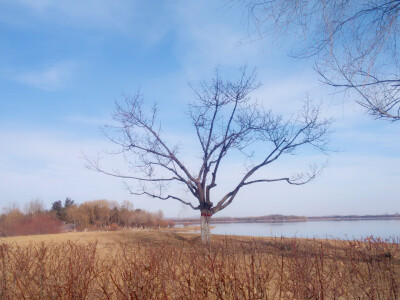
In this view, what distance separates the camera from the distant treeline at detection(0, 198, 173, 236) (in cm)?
2642

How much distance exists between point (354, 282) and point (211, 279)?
5.16 ft

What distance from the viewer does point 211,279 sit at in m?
3.48

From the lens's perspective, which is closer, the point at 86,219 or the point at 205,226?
the point at 205,226

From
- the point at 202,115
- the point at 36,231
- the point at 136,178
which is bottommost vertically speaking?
the point at 36,231

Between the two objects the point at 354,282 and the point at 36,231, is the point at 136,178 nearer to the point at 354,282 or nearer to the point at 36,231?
the point at 354,282

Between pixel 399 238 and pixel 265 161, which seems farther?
pixel 265 161

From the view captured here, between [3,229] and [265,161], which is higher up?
[265,161]

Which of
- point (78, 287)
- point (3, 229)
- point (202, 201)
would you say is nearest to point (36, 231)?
point (3, 229)

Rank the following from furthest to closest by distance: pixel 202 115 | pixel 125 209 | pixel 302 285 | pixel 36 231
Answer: pixel 125 209, pixel 36 231, pixel 202 115, pixel 302 285

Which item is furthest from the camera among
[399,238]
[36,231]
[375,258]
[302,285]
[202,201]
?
[36,231]

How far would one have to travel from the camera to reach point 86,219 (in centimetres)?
3372

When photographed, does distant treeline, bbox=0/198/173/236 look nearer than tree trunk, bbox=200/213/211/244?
No

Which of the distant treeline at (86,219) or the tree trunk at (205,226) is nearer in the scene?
the tree trunk at (205,226)

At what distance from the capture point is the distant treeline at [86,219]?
2642 centimetres
